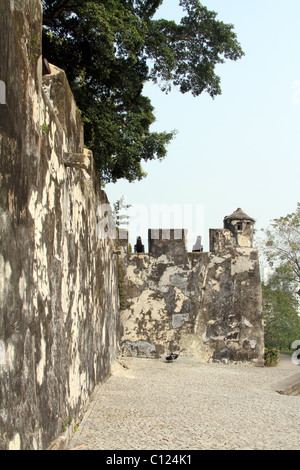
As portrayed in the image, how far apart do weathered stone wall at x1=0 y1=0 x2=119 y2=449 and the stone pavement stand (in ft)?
1.19

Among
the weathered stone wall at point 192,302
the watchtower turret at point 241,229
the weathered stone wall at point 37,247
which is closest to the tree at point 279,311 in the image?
the watchtower turret at point 241,229

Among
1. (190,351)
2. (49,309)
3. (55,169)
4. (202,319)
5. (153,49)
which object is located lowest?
(190,351)

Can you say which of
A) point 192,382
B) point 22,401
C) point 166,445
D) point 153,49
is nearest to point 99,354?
point 192,382

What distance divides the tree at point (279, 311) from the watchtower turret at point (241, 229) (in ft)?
41.4

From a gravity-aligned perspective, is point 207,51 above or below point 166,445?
above

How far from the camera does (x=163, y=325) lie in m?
10.7

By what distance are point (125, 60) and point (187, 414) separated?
24.7 feet

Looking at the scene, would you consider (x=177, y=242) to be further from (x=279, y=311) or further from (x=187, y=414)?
(x=279, y=311)

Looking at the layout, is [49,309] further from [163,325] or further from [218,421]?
[163,325]

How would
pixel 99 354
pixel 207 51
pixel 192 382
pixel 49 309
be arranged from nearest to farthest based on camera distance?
pixel 49 309 → pixel 99 354 → pixel 192 382 → pixel 207 51

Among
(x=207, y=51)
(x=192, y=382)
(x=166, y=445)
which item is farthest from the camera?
(x=207, y=51)

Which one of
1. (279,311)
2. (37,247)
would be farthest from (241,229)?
(279,311)

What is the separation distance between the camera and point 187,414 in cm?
513

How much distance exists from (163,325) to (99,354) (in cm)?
392
